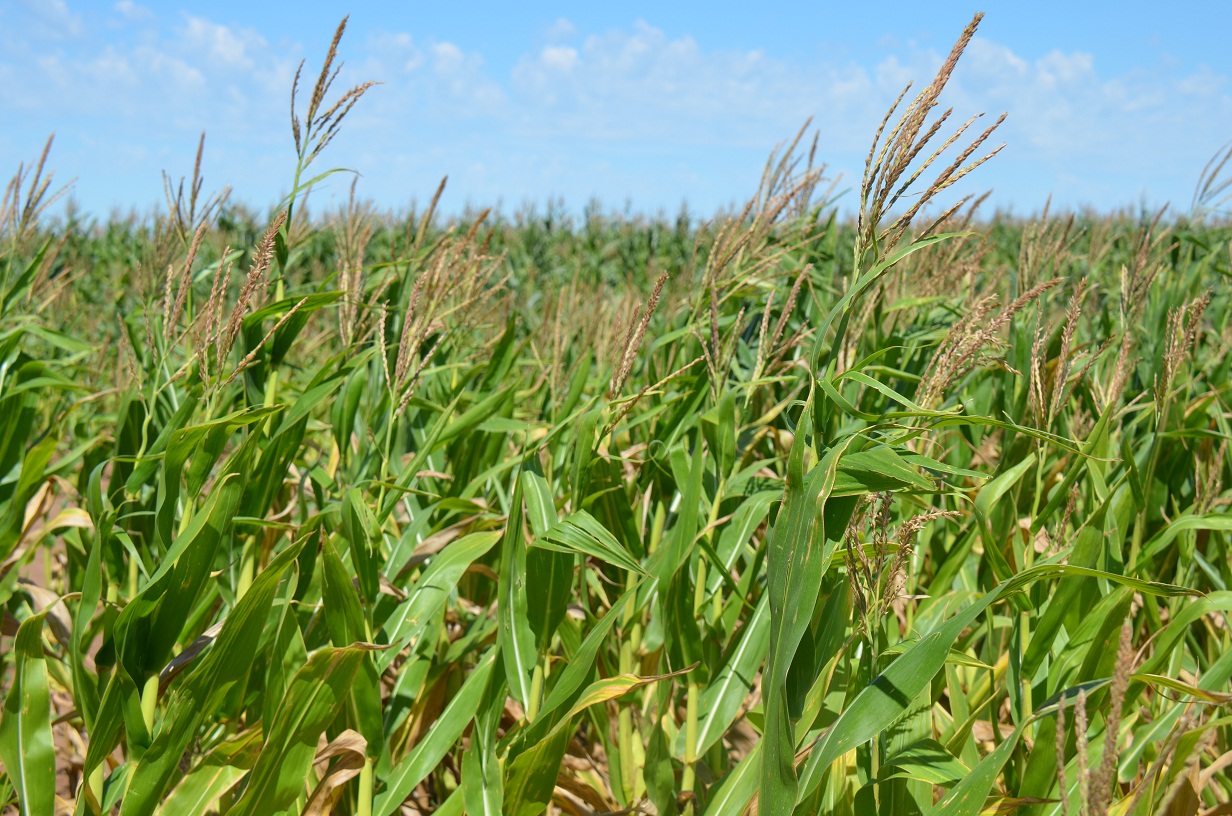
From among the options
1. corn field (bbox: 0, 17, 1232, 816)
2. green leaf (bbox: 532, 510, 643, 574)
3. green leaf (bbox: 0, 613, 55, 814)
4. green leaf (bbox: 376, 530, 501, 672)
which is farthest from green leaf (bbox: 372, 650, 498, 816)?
green leaf (bbox: 0, 613, 55, 814)

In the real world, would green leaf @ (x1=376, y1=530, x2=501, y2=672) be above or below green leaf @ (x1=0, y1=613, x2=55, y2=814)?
above

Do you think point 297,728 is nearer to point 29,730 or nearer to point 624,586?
point 29,730

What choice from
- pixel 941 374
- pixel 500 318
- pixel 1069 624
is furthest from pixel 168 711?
pixel 500 318

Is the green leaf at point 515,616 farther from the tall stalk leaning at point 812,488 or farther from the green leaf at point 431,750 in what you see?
the tall stalk leaning at point 812,488

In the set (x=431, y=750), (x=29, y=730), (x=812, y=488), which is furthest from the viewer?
(x=431, y=750)

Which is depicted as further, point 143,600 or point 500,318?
point 500,318

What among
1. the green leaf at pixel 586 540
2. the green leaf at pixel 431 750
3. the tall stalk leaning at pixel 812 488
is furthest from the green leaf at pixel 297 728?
the tall stalk leaning at pixel 812 488

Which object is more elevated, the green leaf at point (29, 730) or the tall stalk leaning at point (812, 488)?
the tall stalk leaning at point (812, 488)

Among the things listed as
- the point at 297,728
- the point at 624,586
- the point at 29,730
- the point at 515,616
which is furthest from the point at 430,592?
the point at 29,730

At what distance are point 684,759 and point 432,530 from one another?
773mm

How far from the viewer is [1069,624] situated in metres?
1.55

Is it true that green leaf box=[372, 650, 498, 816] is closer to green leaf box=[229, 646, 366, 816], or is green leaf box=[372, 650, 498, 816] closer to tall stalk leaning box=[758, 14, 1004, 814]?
green leaf box=[229, 646, 366, 816]

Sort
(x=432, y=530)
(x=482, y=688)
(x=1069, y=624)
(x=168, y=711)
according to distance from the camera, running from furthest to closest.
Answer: (x=432, y=530), (x=482, y=688), (x=1069, y=624), (x=168, y=711)

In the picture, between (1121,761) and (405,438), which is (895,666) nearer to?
(1121,761)
